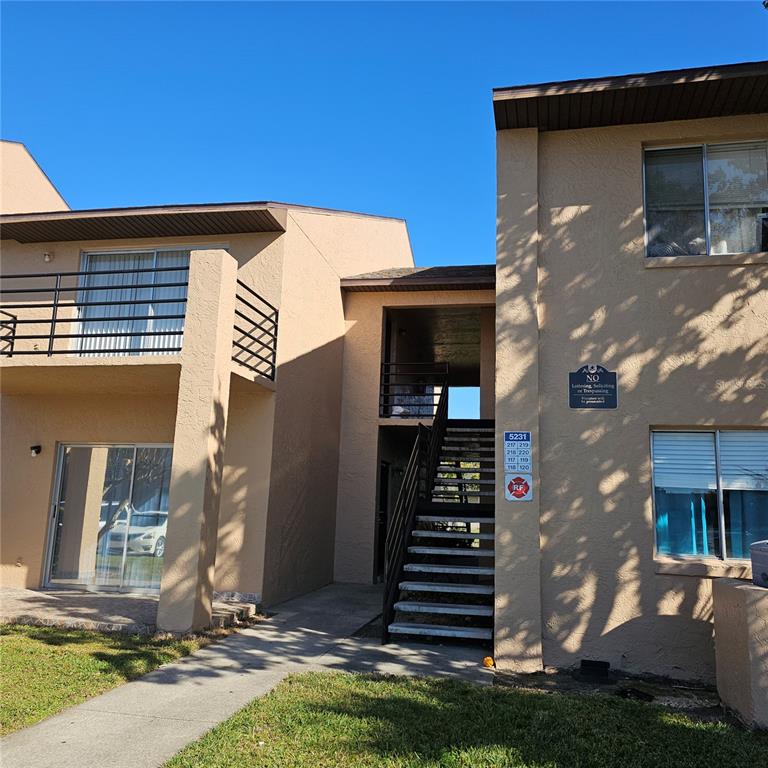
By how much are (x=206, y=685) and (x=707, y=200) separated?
7.09m

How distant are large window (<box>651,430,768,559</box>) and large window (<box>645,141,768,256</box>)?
6.91ft

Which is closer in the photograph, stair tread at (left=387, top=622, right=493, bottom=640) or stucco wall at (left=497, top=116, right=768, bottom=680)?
stucco wall at (left=497, top=116, right=768, bottom=680)

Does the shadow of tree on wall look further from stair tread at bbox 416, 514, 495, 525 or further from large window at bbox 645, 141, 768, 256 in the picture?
stair tread at bbox 416, 514, 495, 525

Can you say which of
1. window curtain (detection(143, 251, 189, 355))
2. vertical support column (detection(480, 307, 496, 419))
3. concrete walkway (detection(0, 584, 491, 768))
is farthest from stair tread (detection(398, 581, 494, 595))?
vertical support column (detection(480, 307, 496, 419))

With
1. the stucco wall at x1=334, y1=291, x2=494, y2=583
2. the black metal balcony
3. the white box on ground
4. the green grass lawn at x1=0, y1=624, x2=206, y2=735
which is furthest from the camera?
the stucco wall at x1=334, y1=291, x2=494, y2=583

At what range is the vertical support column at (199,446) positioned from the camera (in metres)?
7.45

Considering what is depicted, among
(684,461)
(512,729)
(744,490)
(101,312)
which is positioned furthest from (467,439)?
(512,729)

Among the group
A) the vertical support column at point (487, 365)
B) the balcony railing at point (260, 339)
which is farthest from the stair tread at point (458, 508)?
the vertical support column at point (487, 365)

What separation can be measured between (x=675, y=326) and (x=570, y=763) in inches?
183

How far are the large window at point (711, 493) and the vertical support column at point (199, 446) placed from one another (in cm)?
494

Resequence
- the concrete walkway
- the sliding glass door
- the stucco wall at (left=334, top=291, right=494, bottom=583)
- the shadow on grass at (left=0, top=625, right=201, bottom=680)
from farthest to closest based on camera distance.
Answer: the stucco wall at (left=334, top=291, right=494, bottom=583) → the sliding glass door → the shadow on grass at (left=0, top=625, right=201, bottom=680) → the concrete walkway

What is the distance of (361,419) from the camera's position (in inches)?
520

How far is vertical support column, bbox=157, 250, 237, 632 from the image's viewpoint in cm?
745

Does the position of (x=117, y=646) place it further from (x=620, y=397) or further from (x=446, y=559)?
(x=620, y=397)
